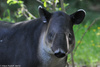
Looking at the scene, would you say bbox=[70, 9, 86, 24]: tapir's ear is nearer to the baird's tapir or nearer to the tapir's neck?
the baird's tapir

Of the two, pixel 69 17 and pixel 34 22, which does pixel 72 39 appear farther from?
pixel 34 22

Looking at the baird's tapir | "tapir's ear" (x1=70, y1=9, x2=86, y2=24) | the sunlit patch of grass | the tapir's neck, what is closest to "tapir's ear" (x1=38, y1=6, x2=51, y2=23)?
the baird's tapir

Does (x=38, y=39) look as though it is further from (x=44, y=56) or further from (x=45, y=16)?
(x=45, y=16)

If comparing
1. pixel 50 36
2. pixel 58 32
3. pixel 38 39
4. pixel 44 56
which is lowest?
pixel 44 56

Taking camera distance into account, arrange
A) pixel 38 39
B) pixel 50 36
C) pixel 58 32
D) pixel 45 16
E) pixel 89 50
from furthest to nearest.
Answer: pixel 89 50
pixel 38 39
pixel 45 16
pixel 50 36
pixel 58 32

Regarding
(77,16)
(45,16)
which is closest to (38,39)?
(45,16)

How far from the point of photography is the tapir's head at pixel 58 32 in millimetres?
3636

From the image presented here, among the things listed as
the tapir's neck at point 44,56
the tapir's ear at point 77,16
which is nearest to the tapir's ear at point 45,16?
the tapir's neck at point 44,56

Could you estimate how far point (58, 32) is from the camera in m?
3.75

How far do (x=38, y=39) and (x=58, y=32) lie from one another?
0.60 metres

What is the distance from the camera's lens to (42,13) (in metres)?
4.15

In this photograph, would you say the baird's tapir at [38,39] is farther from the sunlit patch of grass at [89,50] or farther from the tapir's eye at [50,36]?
the sunlit patch of grass at [89,50]

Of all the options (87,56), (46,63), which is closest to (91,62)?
(87,56)

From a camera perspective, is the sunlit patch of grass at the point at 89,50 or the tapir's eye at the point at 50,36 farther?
the sunlit patch of grass at the point at 89,50
